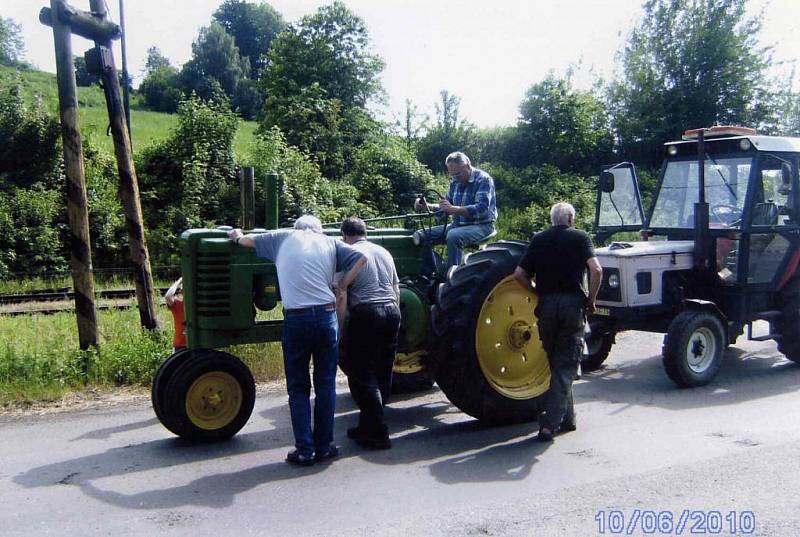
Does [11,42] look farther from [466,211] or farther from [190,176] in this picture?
[466,211]

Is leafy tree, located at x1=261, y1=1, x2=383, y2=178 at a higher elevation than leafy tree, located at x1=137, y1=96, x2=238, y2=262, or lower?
higher

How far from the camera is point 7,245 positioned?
17.7 meters

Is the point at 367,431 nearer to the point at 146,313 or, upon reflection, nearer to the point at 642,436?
the point at 642,436

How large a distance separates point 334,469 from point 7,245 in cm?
1460

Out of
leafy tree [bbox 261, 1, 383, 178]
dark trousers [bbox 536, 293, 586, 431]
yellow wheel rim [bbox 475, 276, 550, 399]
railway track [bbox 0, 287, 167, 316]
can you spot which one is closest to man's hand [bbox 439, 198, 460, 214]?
yellow wheel rim [bbox 475, 276, 550, 399]

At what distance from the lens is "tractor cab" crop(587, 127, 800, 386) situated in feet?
28.2

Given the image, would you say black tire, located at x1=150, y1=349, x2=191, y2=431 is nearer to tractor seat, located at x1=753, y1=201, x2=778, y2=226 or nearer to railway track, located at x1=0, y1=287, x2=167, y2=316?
tractor seat, located at x1=753, y1=201, x2=778, y2=226

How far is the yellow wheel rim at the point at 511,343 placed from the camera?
6789 mm

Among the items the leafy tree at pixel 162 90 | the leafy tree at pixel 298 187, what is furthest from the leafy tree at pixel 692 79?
the leafy tree at pixel 162 90

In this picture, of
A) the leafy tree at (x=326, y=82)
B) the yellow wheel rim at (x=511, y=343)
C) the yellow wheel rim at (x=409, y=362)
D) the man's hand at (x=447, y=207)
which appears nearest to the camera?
the yellow wheel rim at (x=511, y=343)

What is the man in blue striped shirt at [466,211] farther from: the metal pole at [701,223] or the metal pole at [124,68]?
the metal pole at [124,68]

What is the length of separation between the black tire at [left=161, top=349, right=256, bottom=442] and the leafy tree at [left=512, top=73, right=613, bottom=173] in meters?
22.9

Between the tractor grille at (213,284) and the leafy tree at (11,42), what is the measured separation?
62.6 metres
